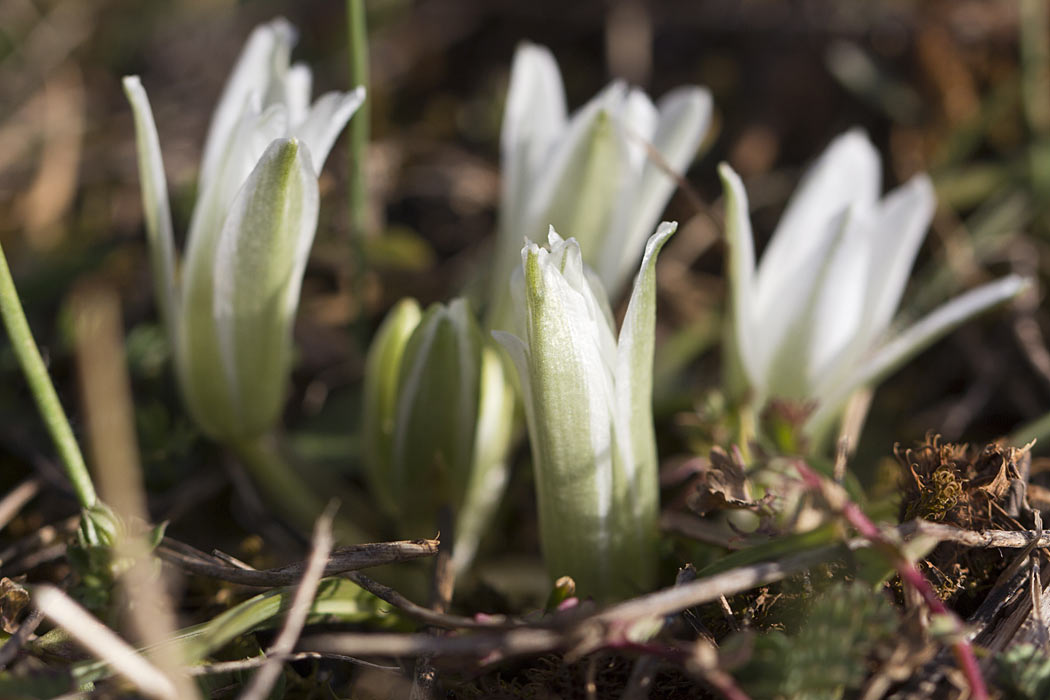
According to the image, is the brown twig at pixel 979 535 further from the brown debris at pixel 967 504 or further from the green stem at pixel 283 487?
the green stem at pixel 283 487

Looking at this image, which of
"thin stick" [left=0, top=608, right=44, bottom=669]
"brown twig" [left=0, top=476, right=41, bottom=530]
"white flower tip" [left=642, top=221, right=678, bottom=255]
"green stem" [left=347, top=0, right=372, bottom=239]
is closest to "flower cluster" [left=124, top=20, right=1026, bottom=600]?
"white flower tip" [left=642, top=221, right=678, bottom=255]

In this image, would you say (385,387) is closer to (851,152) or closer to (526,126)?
(526,126)

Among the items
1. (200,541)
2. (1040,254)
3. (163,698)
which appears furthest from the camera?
(1040,254)

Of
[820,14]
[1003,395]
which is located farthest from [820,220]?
[820,14]

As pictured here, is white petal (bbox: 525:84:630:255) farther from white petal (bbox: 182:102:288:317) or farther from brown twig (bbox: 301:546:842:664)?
brown twig (bbox: 301:546:842:664)

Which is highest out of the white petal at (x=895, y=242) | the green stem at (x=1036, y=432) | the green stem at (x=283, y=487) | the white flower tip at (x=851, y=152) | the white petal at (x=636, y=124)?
the white petal at (x=636, y=124)

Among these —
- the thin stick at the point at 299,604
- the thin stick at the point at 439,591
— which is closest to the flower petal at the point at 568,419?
the thin stick at the point at 439,591

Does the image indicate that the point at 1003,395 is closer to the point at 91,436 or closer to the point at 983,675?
the point at 983,675
